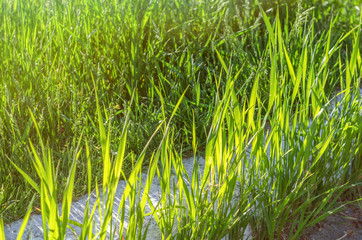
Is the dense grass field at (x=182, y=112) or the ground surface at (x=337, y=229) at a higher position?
the dense grass field at (x=182, y=112)

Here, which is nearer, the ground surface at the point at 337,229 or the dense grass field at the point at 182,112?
the dense grass field at the point at 182,112

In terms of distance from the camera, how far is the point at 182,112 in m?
2.23

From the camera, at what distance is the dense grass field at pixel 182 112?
58.6 inches

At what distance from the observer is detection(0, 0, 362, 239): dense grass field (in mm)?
1487

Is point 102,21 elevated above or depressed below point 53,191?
above

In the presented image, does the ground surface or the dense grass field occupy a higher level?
the dense grass field

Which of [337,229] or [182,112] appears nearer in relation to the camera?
[337,229]

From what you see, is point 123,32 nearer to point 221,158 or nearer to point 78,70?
point 78,70

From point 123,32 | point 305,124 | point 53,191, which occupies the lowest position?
point 305,124

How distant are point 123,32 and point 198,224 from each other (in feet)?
4.48

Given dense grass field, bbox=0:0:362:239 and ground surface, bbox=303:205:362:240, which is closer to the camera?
dense grass field, bbox=0:0:362:239

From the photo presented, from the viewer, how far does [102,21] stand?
249cm

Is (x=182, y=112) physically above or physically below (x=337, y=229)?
above

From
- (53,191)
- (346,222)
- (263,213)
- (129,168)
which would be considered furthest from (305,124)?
(53,191)
